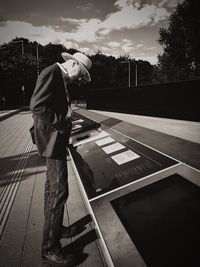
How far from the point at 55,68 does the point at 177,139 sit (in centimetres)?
361

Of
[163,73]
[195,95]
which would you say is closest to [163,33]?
[163,73]

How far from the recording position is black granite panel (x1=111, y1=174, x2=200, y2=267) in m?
1.81

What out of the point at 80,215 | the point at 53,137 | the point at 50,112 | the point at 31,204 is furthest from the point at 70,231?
the point at 50,112

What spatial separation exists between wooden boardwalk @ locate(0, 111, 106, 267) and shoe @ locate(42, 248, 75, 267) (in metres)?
0.12

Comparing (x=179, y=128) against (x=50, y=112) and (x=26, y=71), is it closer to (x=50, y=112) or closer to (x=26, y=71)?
(x=50, y=112)

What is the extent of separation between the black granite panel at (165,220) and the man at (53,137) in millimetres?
765

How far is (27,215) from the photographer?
10.8 feet

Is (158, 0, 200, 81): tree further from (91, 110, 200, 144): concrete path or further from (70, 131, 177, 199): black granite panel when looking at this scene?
(70, 131, 177, 199): black granite panel

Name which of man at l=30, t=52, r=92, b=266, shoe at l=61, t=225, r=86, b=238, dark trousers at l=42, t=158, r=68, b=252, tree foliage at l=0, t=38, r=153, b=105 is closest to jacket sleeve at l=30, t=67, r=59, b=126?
man at l=30, t=52, r=92, b=266

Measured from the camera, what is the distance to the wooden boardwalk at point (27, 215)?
7.90ft

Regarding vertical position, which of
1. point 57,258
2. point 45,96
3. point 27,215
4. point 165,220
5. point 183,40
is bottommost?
point 27,215

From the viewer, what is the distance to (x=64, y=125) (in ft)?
7.09

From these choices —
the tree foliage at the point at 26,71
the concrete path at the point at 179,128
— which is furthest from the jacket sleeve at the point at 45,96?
the tree foliage at the point at 26,71

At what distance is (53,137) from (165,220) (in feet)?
4.74
